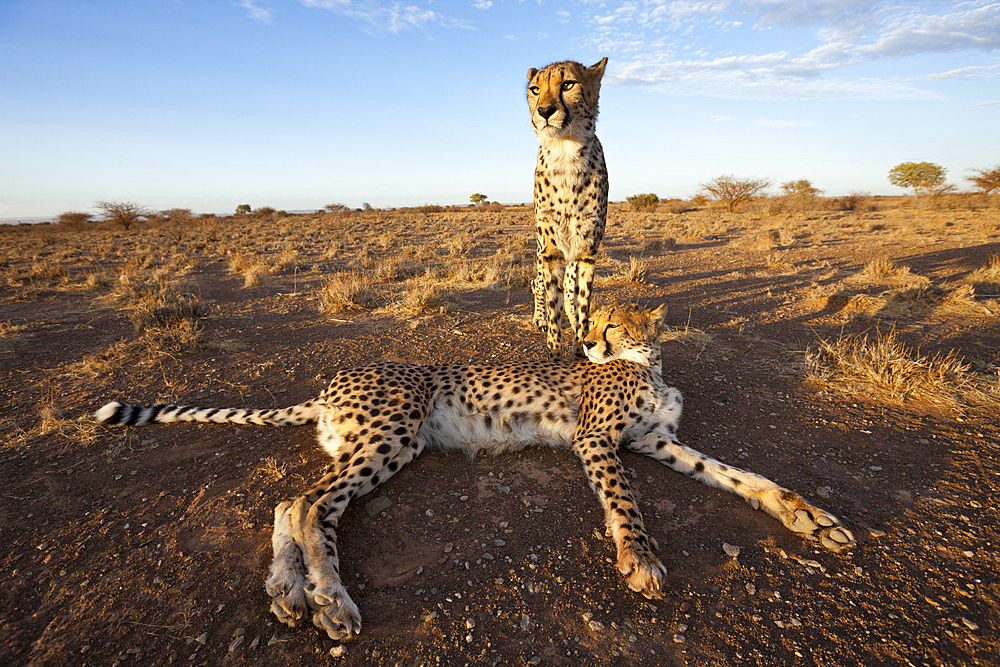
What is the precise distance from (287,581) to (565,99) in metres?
4.07

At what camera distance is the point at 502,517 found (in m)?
2.47

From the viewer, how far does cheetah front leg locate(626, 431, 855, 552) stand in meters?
2.22

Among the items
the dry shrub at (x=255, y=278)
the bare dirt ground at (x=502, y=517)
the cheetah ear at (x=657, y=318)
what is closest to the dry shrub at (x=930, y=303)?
the bare dirt ground at (x=502, y=517)

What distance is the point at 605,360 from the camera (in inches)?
135

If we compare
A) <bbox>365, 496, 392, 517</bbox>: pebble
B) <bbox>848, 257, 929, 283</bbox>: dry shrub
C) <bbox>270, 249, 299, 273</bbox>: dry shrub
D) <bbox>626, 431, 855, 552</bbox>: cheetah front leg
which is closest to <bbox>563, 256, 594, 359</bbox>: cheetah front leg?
<bbox>626, 431, 855, 552</bbox>: cheetah front leg

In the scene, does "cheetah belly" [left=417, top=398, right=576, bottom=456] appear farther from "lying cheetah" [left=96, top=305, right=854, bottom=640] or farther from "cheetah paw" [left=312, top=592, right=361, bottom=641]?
"cheetah paw" [left=312, top=592, right=361, bottom=641]

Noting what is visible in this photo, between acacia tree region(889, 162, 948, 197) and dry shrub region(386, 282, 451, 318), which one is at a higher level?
acacia tree region(889, 162, 948, 197)

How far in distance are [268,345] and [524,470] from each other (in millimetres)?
3773

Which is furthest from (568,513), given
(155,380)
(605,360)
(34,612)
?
(155,380)

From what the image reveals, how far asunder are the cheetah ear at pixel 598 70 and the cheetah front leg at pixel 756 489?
331 centimetres

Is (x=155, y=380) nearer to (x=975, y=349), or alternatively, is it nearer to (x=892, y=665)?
(x=892, y=665)

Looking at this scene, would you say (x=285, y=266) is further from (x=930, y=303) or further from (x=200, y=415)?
(x=930, y=303)

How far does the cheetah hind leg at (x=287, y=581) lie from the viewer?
182cm

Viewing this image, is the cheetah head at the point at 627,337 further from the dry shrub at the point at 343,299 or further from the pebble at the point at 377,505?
the dry shrub at the point at 343,299
